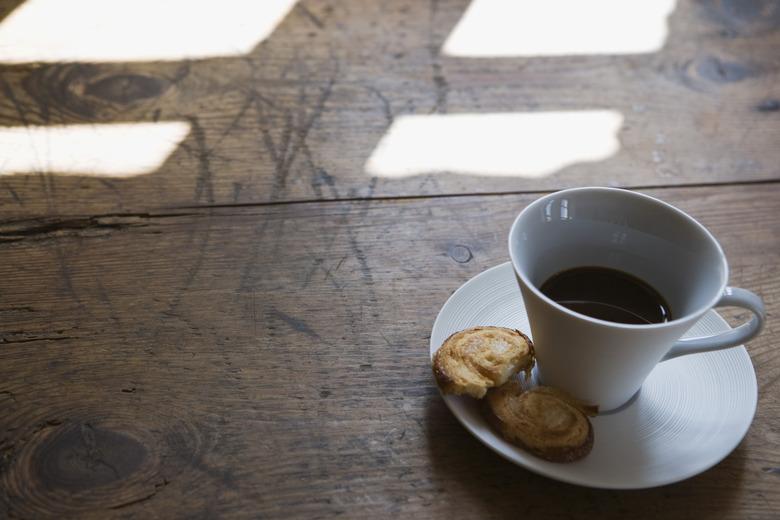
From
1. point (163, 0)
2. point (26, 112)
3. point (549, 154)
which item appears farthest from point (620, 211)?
point (163, 0)

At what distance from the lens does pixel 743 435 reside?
0.65m

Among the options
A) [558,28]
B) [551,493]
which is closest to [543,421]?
[551,493]

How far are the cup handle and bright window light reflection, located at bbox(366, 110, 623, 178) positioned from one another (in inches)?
14.3

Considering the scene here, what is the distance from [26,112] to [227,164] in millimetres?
279

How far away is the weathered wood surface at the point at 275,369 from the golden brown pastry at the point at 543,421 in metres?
0.05

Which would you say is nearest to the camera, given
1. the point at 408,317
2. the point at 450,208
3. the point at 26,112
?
the point at 408,317

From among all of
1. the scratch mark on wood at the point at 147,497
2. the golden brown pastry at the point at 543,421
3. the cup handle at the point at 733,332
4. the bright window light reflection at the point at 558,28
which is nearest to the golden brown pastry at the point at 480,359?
the golden brown pastry at the point at 543,421

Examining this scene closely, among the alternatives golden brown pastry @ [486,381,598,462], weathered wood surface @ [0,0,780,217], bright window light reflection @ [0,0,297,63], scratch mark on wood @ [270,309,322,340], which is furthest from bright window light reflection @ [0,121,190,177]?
golden brown pastry @ [486,381,598,462]

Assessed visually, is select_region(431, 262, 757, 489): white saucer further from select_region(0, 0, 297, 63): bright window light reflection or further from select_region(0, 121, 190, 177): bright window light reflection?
select_region(0, 0, 297, 63): bright window light reflection

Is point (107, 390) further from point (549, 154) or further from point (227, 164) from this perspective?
point (549, 154)

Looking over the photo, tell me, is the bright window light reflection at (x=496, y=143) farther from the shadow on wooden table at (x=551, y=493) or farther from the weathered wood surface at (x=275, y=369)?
the shadow on wooden table at (x=551, y=493)

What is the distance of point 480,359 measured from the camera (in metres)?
0.66

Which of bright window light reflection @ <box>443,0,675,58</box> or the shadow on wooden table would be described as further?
bright window light reflection @ <box>443,0,675,58</box>

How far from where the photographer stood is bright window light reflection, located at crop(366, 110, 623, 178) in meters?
0.98
